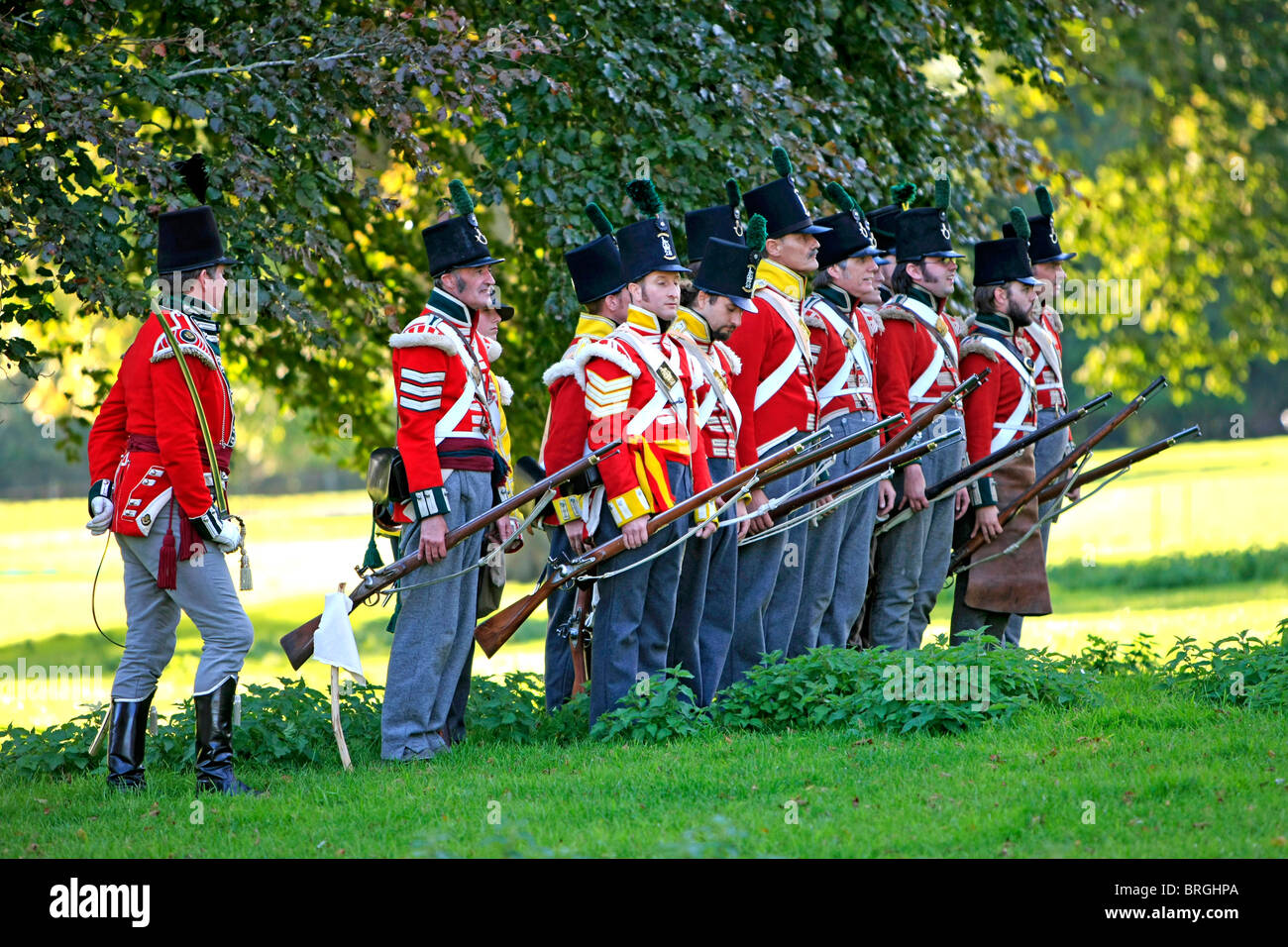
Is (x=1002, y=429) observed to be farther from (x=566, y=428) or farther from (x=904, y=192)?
(x=566, y=428)

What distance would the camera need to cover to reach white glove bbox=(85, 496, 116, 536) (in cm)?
604

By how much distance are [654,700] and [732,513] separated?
44.1 inches

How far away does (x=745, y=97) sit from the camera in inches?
352

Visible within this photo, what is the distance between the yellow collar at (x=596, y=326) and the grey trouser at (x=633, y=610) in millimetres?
757

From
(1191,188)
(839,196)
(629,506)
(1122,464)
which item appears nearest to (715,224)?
(839,196)

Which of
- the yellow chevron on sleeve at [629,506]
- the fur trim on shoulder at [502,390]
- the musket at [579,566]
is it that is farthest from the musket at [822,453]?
the fur trim on shoulder at [502,390]

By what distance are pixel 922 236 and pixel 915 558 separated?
1.79 m

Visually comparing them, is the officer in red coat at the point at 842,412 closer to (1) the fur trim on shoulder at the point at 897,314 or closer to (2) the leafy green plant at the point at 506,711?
(1) the fur trim on shoulder at the point at 897,314

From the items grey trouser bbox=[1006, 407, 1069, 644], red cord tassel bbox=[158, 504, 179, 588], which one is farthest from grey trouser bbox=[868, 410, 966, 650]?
red cord tassel bbox=[158, 504, 179, 588]

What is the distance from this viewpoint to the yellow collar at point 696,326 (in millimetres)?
7520

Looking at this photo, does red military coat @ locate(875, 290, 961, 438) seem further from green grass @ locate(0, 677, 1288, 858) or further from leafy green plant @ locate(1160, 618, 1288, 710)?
green grass @ locate(0, 677, 1288, 858)

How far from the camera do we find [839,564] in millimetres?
8234

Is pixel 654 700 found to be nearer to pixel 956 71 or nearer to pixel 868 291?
pixel 868 291

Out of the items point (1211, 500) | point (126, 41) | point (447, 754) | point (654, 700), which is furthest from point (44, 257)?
point (1211, 500)
